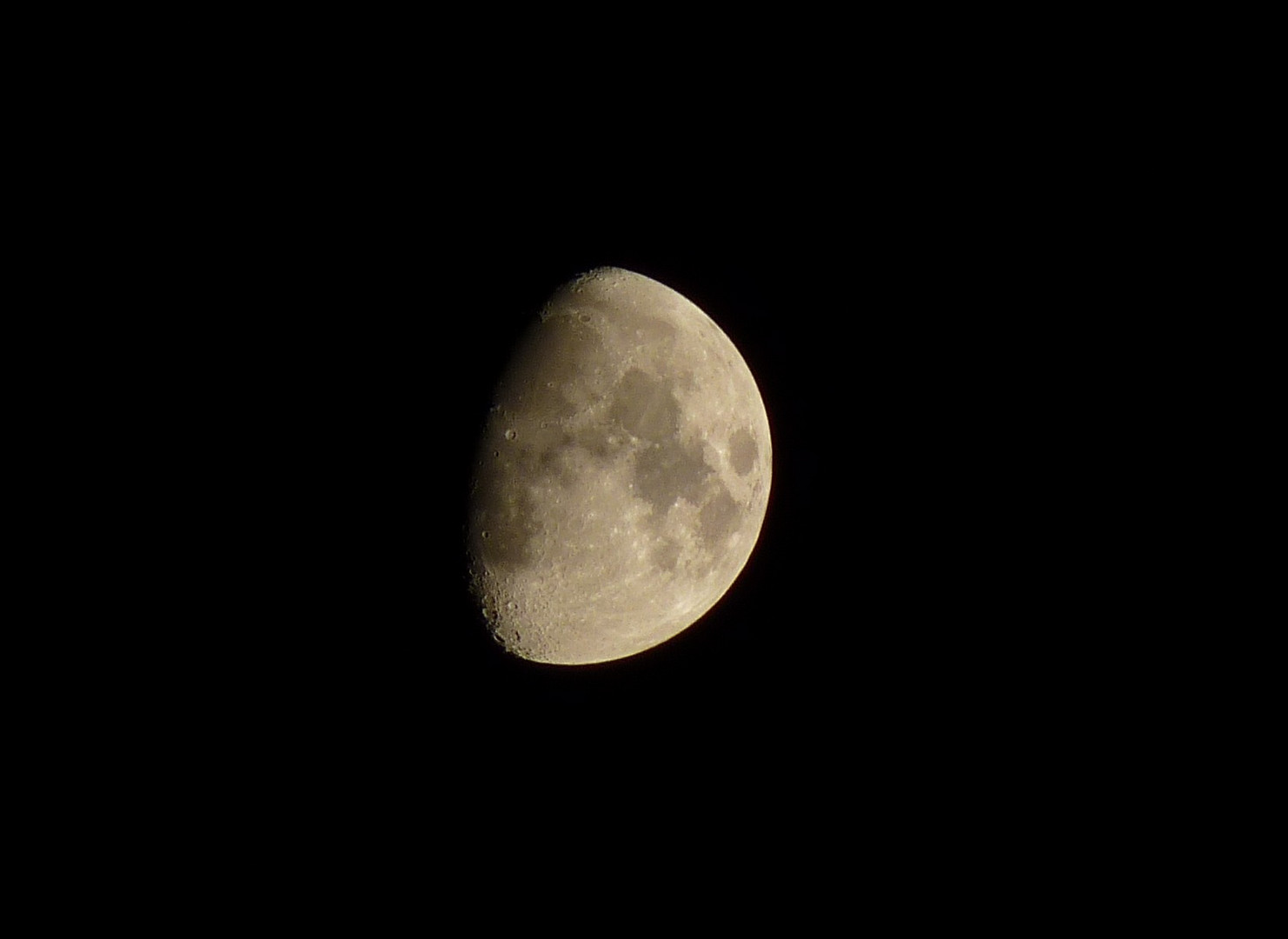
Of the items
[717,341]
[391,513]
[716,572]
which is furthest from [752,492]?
[391,513]

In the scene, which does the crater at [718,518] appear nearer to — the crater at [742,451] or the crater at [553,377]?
the crater at [742,451]

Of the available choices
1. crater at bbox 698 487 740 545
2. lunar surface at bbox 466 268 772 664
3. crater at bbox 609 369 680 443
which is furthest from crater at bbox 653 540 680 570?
crater at bbox 609 369 680 443

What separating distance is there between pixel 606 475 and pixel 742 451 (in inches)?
27.7

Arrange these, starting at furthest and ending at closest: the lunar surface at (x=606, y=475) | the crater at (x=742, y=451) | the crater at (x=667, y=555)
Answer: the crater at (x=742, y=451) → the crater at (x=667, y=555) → the lunar surface at (x=606, y=475)

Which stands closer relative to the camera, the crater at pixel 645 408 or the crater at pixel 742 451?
the crater at pixel 645 408

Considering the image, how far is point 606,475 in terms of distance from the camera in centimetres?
312

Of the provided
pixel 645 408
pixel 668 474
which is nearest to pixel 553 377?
pixel 645 408

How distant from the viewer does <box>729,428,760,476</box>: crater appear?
3.48 meters

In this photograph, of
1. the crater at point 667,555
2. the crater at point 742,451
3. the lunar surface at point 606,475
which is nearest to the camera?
the lunar surface at point 606,475

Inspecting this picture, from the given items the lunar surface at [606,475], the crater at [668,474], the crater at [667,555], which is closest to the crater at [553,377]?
the lunar surface at [606,475]

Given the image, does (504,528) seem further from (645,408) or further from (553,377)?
(645,408)

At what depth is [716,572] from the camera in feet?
11.9

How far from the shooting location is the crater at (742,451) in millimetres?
3482

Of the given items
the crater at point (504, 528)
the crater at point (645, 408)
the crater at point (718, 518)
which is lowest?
the crater at point (504, 528)
